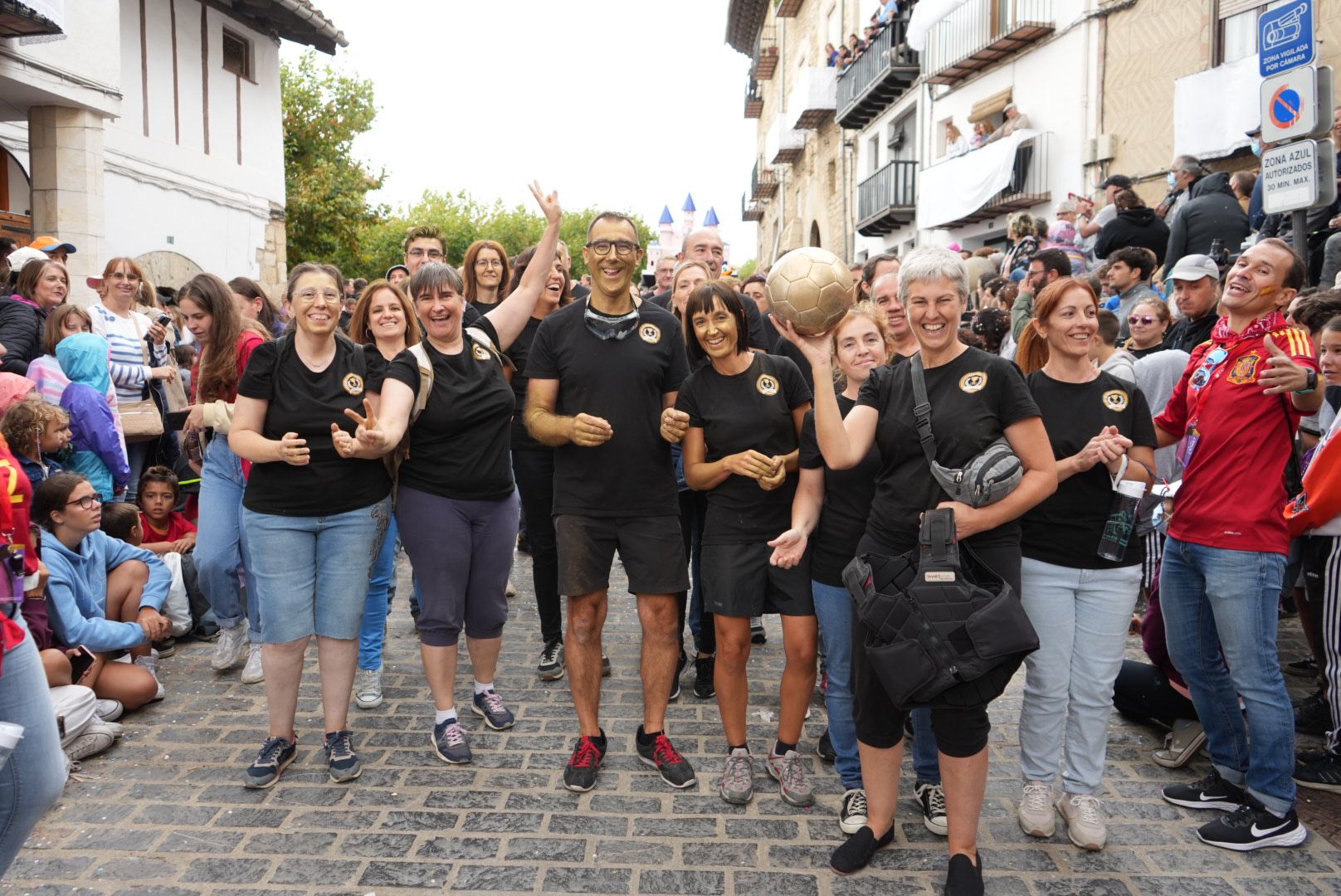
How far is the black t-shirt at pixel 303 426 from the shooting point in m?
4.28

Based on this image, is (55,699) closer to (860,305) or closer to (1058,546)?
(860,305)

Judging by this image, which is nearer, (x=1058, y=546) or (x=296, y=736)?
(x=1058, y=546)

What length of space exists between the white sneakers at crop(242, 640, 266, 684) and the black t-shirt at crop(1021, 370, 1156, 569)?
421 cm

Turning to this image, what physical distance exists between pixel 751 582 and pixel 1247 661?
1.91 meters

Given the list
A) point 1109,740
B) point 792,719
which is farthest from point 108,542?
point 1109,740

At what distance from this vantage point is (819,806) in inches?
161

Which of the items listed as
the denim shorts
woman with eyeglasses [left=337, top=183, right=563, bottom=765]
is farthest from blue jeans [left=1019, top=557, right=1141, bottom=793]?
the denim shorts

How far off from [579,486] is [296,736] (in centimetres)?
189

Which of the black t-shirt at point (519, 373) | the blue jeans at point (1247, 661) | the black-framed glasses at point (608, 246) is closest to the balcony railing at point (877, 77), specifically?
the black t-shirt at point (519, 373)

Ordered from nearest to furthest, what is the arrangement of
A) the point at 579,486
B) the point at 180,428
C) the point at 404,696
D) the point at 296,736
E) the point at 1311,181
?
the point at 579,486
the point at 296,736
the point at 404,696
the point at 1311,181
the point at 180,428

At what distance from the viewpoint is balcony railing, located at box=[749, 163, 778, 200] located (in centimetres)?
4375

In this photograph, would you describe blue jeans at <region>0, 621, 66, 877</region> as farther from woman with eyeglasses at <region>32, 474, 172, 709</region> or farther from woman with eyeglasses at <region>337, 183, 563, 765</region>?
woman with eyeglasses at <region>32, 474, 172, 709</region>

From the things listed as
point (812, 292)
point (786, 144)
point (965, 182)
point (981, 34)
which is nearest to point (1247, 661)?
point (812, 292)

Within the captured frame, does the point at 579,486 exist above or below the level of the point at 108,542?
above
